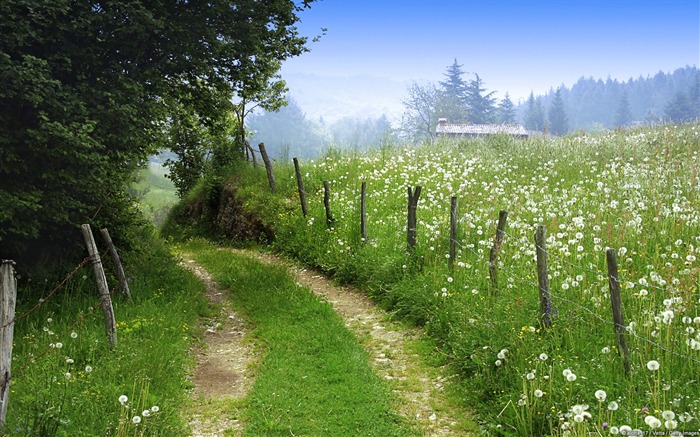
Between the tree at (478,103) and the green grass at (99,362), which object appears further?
the tree at (478,103)

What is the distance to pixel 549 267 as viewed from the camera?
8.18m

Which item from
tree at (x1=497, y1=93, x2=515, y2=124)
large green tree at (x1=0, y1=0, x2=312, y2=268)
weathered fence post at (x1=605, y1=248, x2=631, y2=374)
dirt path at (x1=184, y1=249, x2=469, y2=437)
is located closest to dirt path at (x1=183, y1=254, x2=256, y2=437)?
dirt path at (x1=184, y1=249, x2=469, y2=437)

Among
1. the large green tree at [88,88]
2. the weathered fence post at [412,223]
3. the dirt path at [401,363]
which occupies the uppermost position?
the large green tree at [88,88]

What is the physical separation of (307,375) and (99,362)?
9.90 feet

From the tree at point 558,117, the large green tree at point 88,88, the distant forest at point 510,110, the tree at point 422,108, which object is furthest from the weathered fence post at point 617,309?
the tree at point 558,117

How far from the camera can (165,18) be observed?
10.7 meters

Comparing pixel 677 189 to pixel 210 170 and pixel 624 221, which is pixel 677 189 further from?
pixel 210 170

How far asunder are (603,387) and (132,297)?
854 cm

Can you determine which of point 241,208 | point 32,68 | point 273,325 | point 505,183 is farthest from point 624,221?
point 241,208

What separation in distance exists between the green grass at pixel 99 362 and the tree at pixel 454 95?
8088cm

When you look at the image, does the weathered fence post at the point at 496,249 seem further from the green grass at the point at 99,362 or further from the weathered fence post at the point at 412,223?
the green grass at the point at 99,362

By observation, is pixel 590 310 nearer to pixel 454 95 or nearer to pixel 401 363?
pixel 401 363

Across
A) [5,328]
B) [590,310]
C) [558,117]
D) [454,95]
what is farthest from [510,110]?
[5,328]

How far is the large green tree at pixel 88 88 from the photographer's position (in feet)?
27.6
